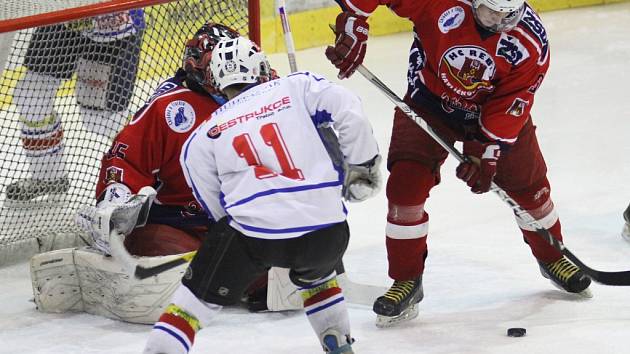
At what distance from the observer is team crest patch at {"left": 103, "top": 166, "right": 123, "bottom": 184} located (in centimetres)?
353

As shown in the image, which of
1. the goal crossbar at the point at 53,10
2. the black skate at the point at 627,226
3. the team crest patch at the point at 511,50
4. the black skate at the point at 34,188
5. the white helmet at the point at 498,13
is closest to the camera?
the white helmet at the point at 498,13

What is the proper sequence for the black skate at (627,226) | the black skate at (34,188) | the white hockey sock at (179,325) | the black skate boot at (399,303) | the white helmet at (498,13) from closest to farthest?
the white hockey sock at (179,325) < the white helmet at (498,13) < the black skate boot at (399,303) < the black skate at (627,226) < the black skate at (34,188)

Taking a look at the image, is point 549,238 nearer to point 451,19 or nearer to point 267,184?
point 451,19

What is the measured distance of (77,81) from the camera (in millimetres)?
4367

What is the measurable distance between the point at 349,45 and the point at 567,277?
921 millimetres

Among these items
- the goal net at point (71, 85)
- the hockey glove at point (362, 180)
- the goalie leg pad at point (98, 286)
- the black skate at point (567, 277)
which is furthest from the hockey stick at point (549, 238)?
the goal net at point (71, 85)

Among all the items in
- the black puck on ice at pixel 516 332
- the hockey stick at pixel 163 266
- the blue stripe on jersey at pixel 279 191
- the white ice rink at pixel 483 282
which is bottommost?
the white ice rink at pixel 483 282

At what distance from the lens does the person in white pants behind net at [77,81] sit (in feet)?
13.9

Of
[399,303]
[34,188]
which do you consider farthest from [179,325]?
[34,188]

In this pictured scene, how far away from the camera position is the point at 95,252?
3.55m

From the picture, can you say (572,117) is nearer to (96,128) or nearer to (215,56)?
(96,128)

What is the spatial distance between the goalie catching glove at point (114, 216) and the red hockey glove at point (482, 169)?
0.84 m

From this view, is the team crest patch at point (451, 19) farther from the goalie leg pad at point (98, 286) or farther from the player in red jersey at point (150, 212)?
the goalie leg pad at point (98, 286)

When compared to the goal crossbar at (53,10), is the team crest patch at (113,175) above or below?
below
